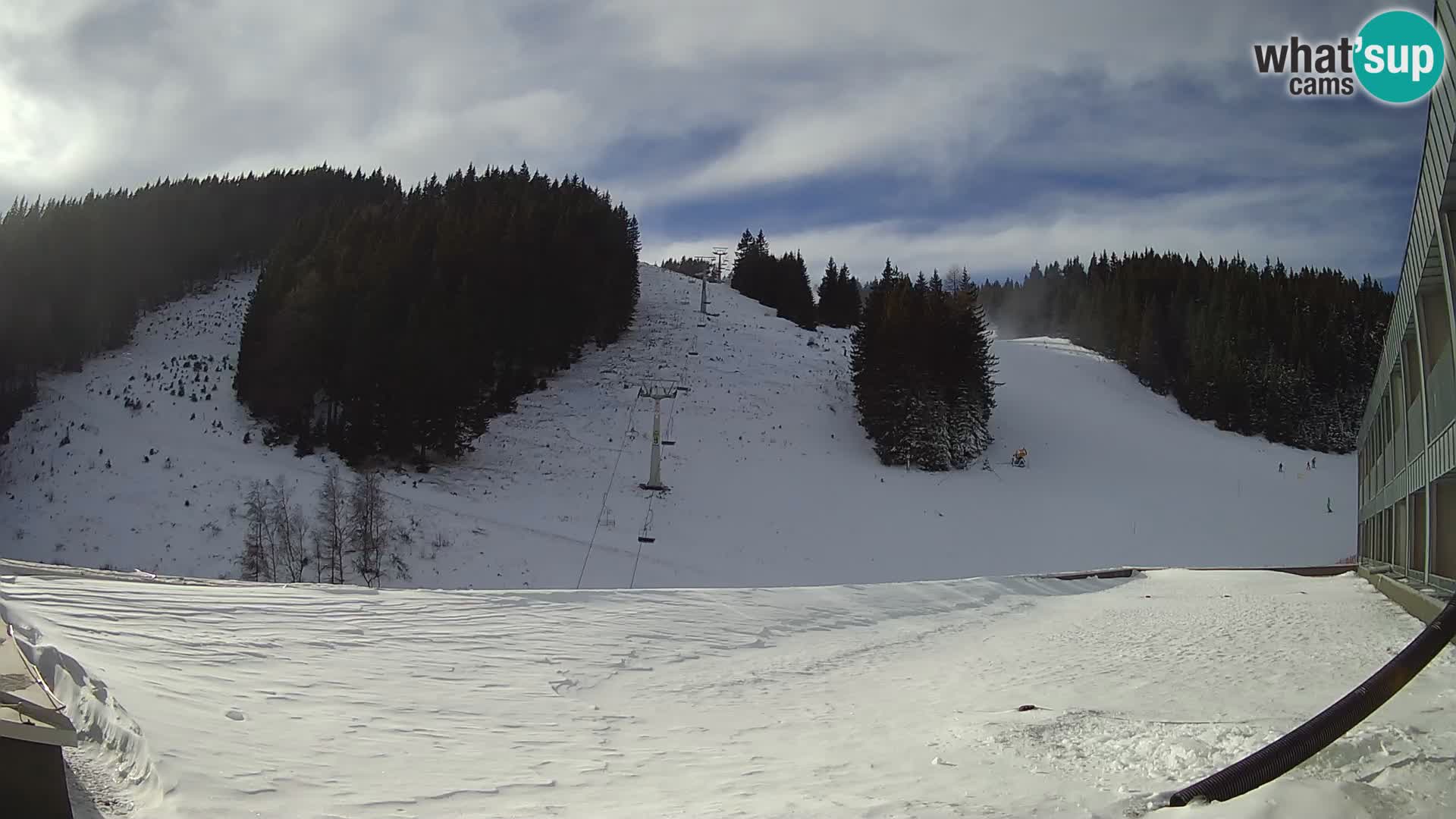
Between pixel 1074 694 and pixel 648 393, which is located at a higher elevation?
pixel 648 393

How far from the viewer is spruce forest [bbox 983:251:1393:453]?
5178cm

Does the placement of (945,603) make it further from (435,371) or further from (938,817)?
(435,371)

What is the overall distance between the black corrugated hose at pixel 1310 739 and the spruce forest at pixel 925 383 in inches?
1423

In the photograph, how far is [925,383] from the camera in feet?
137

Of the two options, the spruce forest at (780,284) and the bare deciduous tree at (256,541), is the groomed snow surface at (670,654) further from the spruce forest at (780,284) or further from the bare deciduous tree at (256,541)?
the spruce forest at (780,284)

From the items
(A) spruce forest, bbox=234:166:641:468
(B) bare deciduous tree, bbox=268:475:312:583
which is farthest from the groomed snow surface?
(A) spruce forest, bbox=234:166:641:468

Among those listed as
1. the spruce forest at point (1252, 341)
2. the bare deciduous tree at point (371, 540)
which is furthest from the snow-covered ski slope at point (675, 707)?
the spruce forest at point (1252, 341)

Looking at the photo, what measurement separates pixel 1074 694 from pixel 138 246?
65.6m

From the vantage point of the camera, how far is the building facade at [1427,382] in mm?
8359

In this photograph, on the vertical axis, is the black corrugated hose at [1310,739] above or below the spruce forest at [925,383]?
below

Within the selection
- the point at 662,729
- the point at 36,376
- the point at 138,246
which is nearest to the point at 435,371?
the point at 36,376

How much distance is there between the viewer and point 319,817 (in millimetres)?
4594

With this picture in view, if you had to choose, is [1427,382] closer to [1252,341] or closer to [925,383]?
[925,383]

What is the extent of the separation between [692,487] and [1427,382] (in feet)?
87.1
